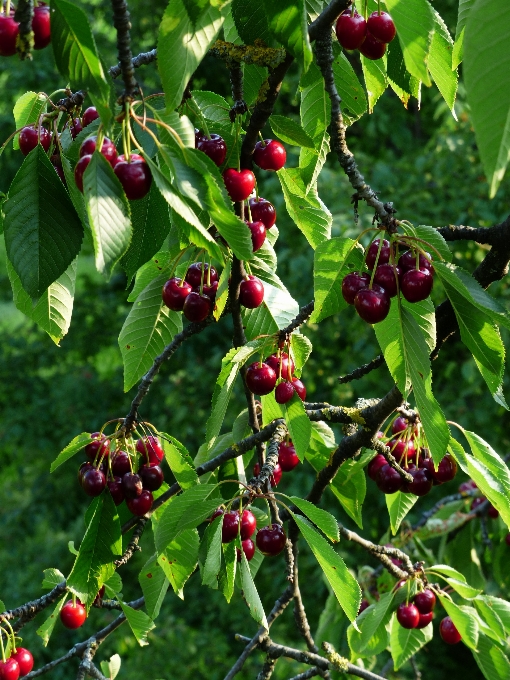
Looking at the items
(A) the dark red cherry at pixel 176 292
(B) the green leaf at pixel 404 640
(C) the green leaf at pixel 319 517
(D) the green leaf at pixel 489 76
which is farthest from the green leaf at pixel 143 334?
(B) the green leaf at pixel 404 640

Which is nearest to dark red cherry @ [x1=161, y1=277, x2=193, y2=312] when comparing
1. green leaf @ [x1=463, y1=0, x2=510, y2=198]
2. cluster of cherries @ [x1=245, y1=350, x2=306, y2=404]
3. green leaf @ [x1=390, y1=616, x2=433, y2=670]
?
cluster of cherries @ [x1=245, y1=350, x2=306, y2=404]

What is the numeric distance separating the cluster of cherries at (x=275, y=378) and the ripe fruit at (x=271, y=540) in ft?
0.64

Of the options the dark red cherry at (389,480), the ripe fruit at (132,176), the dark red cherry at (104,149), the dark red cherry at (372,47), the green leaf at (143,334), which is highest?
the dark red cherry at (104,149)

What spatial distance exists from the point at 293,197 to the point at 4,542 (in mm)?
4717

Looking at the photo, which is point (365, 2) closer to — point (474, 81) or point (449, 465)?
point (474, 81)

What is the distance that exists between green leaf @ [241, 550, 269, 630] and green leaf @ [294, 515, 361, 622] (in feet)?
0.32

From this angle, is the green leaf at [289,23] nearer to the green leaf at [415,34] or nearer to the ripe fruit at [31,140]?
the green leaf at [415,34]

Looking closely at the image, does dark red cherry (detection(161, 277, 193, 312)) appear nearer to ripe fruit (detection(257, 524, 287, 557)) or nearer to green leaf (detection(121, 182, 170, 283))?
green leaf (detection(121, 182, 170, 283))

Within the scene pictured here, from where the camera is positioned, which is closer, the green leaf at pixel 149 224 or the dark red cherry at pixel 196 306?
the green leaf at pixel 149 224

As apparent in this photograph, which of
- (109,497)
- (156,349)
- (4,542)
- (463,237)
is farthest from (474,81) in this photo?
(4,542)

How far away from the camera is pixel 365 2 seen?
0.93 metres

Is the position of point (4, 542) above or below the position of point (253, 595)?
below

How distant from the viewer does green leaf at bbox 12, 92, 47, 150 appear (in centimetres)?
102

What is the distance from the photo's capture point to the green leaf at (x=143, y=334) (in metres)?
1.20
